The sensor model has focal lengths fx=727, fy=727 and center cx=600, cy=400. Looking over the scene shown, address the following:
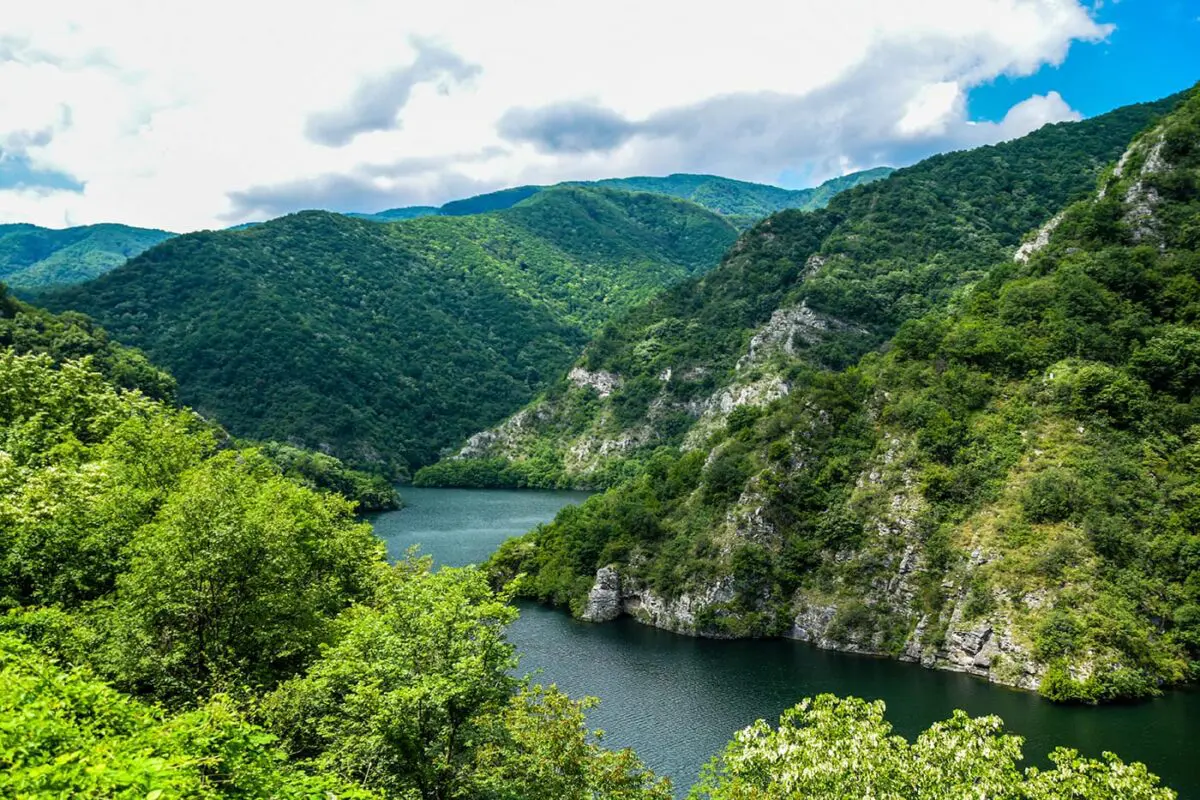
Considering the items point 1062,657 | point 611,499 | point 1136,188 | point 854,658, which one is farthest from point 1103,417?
point 611,499

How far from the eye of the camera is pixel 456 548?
373 ft

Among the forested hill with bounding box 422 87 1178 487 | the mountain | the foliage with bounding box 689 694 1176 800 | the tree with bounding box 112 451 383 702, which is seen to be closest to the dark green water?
the mountain

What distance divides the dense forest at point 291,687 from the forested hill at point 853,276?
12856 centimetres

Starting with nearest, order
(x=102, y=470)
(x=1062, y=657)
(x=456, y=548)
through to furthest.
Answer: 1. (x=102, y=470)
2. (x=1062, y=657)
3. (x=456, y=548)

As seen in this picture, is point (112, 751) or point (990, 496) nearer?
point (112, 751)

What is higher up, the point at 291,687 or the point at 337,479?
the point at 291,687

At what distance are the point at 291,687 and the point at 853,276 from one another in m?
156

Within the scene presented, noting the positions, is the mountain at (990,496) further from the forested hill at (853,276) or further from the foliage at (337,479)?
the foliage at (337,479)

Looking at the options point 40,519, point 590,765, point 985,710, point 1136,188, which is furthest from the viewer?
point 1136,188

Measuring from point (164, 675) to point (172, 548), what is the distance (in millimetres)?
4610

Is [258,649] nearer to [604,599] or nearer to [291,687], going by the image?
[291,687]

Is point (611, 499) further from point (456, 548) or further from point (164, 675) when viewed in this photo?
point (164, 675)

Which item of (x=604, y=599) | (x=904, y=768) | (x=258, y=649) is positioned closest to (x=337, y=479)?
(x=604, y=599)

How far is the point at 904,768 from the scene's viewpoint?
21.3 m
